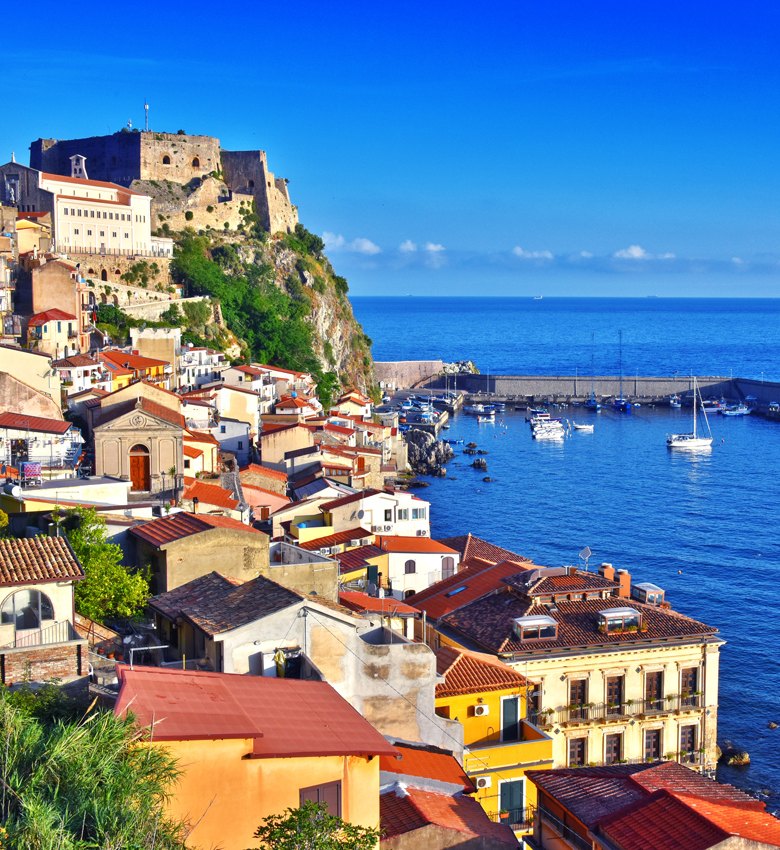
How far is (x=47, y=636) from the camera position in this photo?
1298cm

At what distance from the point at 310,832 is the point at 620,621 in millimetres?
12071

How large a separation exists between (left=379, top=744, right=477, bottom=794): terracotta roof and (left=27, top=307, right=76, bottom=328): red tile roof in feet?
111

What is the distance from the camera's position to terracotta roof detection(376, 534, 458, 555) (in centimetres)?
2936

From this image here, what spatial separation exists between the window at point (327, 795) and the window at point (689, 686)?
11700 millimetres

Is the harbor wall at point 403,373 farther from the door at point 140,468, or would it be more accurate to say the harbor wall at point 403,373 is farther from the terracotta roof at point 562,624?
the terracotta roof at point 562,624

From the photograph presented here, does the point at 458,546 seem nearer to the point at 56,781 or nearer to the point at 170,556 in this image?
the point at 170,556

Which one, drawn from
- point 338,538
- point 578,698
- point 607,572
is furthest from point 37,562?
point 338,538

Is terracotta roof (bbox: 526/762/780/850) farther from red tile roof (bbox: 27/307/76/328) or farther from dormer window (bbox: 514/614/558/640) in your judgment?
red tile roof (bbox: 27/307/76/328)

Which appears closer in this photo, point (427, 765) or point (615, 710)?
point (427, 765)

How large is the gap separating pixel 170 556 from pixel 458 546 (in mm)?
15443

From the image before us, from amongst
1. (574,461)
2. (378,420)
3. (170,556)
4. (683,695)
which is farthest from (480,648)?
(574,461)

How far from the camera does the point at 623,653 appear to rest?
2005 centimetres

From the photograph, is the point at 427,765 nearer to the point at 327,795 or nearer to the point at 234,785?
the point at 327,795

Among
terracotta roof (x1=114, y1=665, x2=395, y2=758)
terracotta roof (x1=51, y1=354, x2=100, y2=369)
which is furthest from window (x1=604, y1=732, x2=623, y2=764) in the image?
terracotta roof (x1=51, y1=354, x2=100, y2=369)
